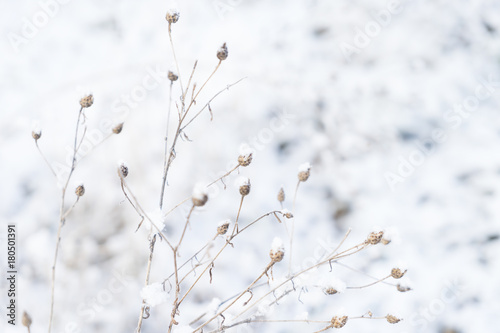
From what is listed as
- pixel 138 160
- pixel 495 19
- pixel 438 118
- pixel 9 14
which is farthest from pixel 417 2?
pixel 9 14

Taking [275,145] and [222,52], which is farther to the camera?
[275,145]

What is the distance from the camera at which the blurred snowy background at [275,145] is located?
1282 mm

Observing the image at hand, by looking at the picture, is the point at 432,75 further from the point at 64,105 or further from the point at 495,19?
the point at 64,105

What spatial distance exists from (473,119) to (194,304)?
137 centimetres

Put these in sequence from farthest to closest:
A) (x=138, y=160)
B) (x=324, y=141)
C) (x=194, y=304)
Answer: (x=324, y=141), (x=138, y=160), (x=194, y=304)

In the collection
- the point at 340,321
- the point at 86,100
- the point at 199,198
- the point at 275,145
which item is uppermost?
the point at 275,145

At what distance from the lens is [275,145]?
1540 mm

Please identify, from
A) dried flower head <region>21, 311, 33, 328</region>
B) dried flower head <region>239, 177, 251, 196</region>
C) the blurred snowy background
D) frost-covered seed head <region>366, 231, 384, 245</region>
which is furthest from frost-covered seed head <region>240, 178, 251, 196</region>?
the blurred snowy background

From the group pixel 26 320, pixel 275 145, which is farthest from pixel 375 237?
pixel 275 145

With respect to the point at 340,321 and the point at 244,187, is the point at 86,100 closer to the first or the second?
the point at 244,187

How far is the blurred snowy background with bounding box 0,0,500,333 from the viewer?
1282 millimetres

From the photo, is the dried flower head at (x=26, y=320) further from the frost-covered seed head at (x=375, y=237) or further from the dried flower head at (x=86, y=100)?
the frost-covered seed head at (x=375, y=237)

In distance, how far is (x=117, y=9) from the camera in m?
1.66

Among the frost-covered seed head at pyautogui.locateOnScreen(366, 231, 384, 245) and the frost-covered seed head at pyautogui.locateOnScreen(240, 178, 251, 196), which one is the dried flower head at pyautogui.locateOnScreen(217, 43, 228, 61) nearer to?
the frost-covered seed head at pyautogui.locateOnScreen(240, 178, 251, 196)
